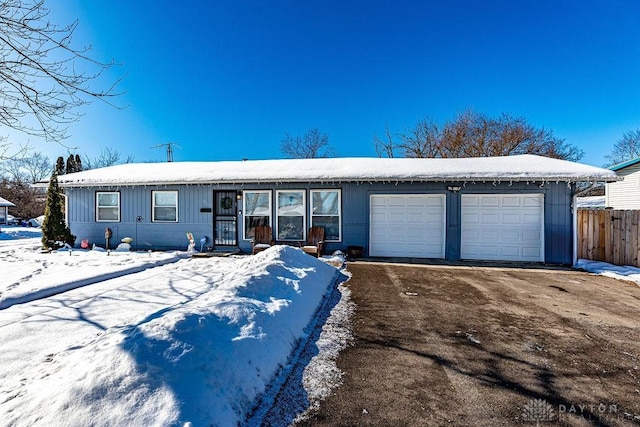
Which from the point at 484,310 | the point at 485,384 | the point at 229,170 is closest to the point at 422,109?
the point at 229,170

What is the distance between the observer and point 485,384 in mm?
2576

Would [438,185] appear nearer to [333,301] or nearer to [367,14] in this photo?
[333,301]

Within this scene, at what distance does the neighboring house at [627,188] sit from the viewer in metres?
14.4

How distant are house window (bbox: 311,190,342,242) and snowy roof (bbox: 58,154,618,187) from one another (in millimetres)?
622

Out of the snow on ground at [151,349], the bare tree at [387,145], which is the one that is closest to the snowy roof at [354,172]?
the snow on ground at [151,349]

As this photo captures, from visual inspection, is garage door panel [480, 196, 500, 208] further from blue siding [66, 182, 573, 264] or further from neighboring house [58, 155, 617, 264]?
blue siding [66, 182, 573, 264]

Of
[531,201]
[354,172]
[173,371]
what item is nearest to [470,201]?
[531,201]

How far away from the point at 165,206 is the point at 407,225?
809cm

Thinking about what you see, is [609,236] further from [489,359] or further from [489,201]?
[489,359]

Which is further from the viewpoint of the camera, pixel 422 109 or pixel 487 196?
pixel 422 109

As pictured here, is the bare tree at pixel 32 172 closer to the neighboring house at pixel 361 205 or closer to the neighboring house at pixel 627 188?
the neighboring house at pixel 361 205

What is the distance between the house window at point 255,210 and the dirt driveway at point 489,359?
206 inches

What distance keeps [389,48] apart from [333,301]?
1224 cm

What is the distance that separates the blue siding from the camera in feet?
28.2
